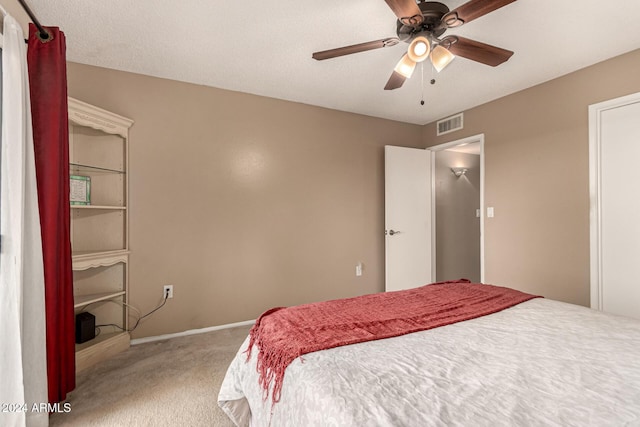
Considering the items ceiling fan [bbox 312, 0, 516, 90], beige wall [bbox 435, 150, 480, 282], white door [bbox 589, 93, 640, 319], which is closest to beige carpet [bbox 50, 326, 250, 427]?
ceiling fan [bbox 312, 0, 516, 90]

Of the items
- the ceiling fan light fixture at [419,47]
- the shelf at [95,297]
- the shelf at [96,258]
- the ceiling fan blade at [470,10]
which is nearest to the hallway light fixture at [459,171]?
the ceiling fan light fixture at [419,47]

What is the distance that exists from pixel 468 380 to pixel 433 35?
1674 mm

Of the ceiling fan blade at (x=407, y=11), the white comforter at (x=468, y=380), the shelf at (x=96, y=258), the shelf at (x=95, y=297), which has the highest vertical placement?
the ceiling fan blade at (x=407, y=11)

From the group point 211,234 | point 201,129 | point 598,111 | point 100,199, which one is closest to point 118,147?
point 100,199

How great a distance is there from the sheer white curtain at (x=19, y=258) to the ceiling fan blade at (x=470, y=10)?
2133mm

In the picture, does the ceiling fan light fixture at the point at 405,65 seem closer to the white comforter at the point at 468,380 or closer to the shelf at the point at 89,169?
the white comforter at the point at 468,380

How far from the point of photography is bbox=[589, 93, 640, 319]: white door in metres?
2.39

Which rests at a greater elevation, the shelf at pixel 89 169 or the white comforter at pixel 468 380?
the shelf at pixel 89 169

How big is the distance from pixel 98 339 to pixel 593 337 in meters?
3.18

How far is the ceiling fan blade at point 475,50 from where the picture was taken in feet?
5.58

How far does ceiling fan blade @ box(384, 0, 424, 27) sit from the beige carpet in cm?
230

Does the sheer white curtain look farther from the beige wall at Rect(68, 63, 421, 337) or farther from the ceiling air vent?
the ceiling air vent

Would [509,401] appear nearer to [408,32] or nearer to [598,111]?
[408,32]

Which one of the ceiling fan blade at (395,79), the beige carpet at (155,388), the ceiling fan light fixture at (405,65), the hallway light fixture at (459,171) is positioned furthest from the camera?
the hallway light fixture at (459,171)
